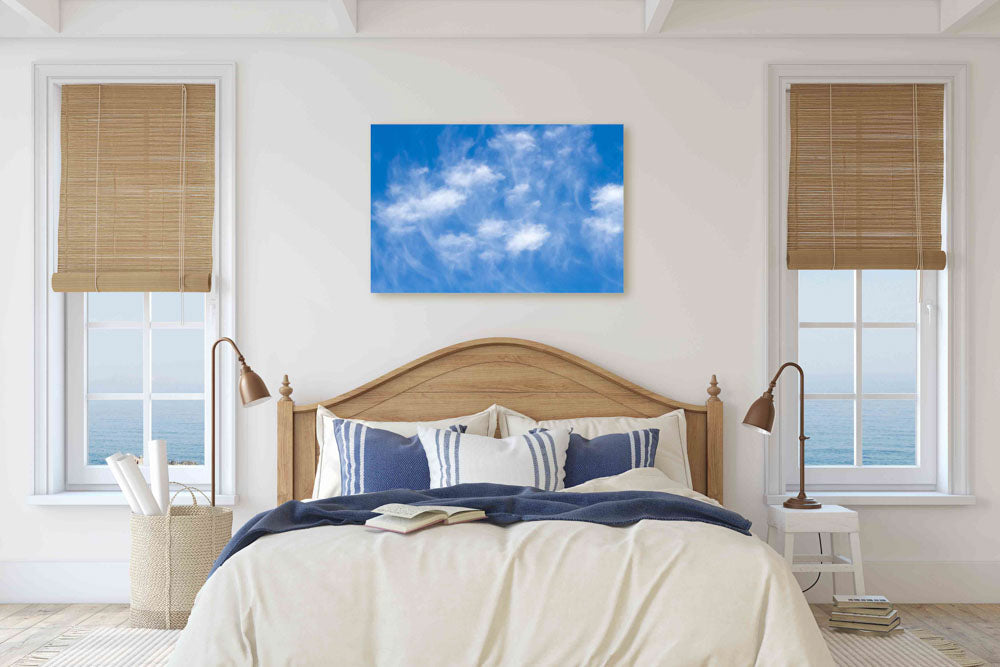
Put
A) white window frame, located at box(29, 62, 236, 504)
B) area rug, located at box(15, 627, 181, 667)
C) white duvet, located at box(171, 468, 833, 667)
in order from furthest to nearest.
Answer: white window frame, located at box(29, 62, 236, 504), area rug, located at box(15, 627, 181, 667), white duvet, located at box(171, 468, 833, 667)

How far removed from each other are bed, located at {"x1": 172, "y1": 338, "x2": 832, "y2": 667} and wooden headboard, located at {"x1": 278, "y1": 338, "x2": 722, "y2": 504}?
4.35 ft

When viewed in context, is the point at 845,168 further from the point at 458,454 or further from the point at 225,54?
the point at 225,54

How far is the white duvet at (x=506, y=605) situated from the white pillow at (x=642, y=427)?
3.98 ft

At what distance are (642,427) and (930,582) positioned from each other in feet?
5.20

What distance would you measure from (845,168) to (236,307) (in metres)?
2.96

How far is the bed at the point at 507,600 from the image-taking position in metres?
2.17

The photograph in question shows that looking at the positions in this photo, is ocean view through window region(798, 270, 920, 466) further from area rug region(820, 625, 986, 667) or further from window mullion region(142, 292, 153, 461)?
window mullion region(142, 292, 153, 461)

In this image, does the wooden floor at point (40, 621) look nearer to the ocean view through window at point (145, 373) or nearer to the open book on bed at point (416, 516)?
the ocean view through window at point (145, 373)

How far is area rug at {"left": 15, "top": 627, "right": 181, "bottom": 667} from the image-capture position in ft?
9.81

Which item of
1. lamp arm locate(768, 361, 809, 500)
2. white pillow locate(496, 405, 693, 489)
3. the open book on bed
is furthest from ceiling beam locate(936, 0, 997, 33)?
the open book on bed

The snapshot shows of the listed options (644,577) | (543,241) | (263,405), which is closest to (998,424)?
(543,241)

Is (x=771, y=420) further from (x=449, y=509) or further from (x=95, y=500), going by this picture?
(x=95, y=500)

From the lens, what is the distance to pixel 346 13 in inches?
143

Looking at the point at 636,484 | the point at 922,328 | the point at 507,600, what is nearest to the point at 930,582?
the point at 922,328
